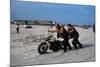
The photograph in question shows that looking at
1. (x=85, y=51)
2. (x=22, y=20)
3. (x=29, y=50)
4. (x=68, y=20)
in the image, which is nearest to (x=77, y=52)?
(x=85, y=51)

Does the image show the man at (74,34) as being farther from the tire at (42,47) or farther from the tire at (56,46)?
the tire at (42,47)

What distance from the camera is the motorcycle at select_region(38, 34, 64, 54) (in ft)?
8.71

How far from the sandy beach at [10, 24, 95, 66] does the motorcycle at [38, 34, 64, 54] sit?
4 cm

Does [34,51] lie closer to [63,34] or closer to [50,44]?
[50,44]

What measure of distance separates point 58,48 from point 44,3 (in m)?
0.64

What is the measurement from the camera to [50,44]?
2715mm

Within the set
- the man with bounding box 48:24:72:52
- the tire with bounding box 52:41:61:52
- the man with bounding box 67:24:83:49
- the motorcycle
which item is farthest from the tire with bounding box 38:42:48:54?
the man with bounding box 67:24:83:49

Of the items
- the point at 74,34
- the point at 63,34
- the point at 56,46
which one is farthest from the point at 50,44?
the point at 74,34

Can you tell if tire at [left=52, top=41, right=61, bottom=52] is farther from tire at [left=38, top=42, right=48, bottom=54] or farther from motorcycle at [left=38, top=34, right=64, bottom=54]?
tire at [left=38, top=42, right=48, bottom=54]

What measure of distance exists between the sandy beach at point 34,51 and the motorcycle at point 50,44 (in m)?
0.04

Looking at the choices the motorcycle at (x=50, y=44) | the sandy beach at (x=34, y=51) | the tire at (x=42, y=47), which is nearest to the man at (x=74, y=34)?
the sandy beach at (x=34, y=51)

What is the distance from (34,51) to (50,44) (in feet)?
0.81

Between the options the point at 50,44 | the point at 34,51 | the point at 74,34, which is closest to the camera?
the point at 34,51
